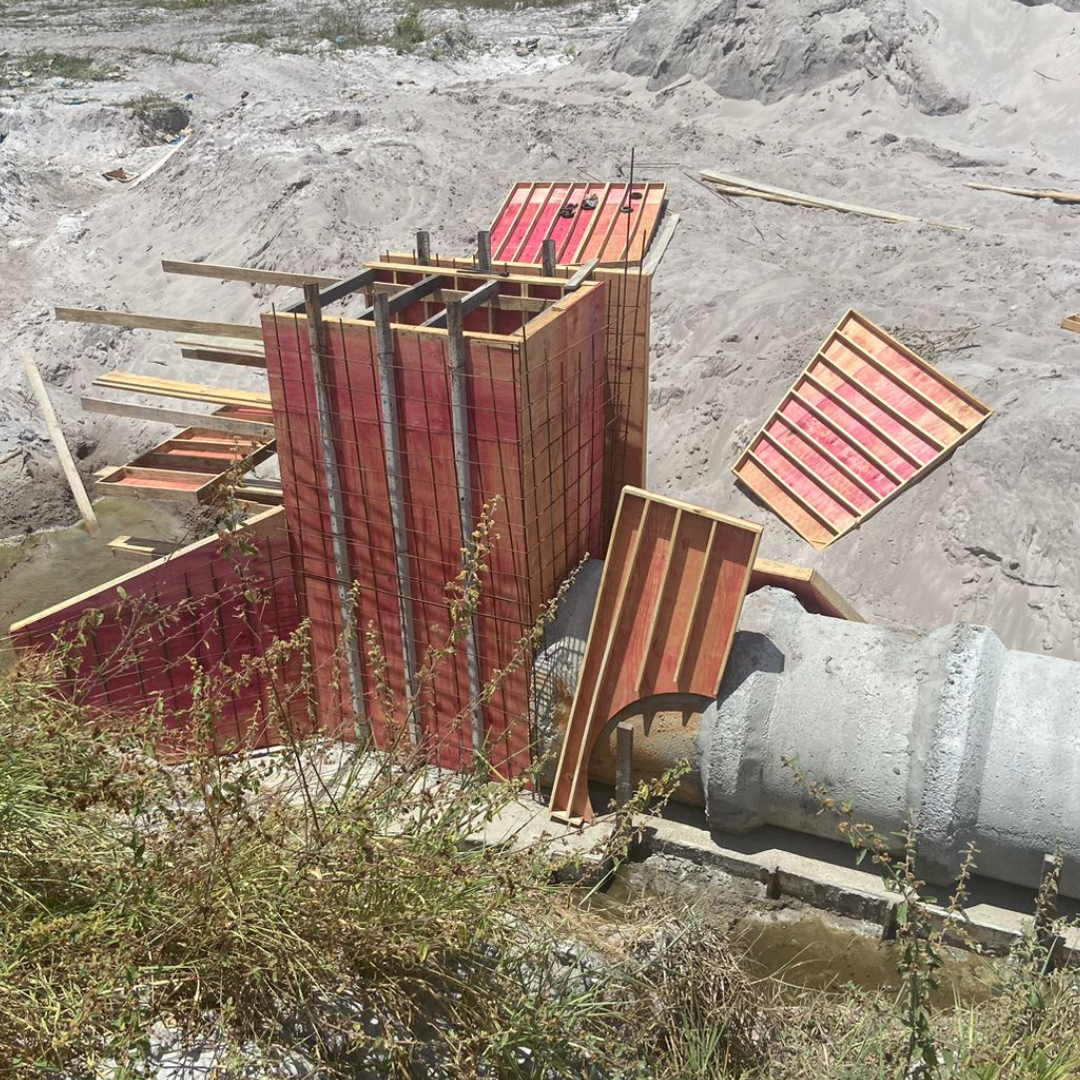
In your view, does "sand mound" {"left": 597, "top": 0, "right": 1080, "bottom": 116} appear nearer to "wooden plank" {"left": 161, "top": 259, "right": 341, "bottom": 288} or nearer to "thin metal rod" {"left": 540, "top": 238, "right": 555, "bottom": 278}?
A: "thin metal rod" {"left": 540, "top": 238, "right": 555, "bottom": 278}

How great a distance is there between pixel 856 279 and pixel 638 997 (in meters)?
11.5

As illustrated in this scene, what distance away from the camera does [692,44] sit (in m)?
23.1

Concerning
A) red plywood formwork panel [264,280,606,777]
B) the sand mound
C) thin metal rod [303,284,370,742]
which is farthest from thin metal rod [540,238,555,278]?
the sand mound

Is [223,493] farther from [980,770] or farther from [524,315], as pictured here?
[980,770]

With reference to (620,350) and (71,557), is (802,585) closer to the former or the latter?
(620,350)

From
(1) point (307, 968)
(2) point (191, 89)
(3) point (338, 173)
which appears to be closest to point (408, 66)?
(2) point (191, 89)

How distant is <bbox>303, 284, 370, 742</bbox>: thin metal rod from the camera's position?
20.7 feet

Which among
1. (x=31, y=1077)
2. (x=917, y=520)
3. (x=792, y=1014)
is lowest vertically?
(x=917, y=520)

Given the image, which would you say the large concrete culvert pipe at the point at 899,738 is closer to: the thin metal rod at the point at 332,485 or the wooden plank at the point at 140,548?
the thin metal rod at the point at 332,485

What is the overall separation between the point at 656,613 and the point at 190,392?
406 centimetres

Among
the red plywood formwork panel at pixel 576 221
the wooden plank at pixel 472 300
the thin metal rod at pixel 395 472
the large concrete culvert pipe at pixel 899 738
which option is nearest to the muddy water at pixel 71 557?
the thin metal rod at pixel 395 472

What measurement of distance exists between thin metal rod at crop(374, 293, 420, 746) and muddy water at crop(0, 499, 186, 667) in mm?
4803

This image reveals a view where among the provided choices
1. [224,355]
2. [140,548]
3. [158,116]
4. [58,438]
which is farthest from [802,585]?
[158,116]

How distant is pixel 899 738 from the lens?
6027 mm
